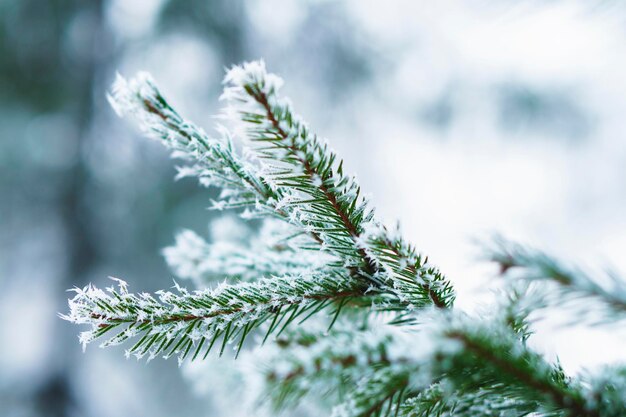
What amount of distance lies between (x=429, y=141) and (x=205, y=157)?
8.05ft

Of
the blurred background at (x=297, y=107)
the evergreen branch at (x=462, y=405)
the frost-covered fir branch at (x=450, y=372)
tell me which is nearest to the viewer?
the frost-covered fir branch at (x=450, y=372)

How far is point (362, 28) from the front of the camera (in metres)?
2.46

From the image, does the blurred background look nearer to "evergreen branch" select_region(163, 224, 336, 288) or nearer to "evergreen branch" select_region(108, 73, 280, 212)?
"evergreen branch" select_region(163, 224, 336, 288)

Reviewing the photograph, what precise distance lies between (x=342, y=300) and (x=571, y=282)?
0.56ft

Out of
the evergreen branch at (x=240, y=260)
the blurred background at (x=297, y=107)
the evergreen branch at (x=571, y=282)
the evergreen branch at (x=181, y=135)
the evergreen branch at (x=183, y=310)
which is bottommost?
the evergreen branch at (x=183, y=310)

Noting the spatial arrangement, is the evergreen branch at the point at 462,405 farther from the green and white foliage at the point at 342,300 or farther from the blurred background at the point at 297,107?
the blurred background at the point at 297,107

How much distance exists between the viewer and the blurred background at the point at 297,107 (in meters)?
2.43

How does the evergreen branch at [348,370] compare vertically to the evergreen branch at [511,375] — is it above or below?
below

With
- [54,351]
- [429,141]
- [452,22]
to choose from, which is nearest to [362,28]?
[452,22]

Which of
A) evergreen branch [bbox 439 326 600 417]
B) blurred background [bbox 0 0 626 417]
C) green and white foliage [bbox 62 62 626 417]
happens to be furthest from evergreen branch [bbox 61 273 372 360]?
blurred background [bbox 0 0 626 417]

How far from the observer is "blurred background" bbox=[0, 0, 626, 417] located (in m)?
2.43

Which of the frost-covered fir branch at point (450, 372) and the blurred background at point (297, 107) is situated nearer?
the frost-covered fir branch at point (450, 372)

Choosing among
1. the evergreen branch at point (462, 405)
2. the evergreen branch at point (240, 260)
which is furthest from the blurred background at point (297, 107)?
the evergreen branch at point (462, 405)

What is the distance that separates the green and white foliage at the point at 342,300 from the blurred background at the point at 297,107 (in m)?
2.09
